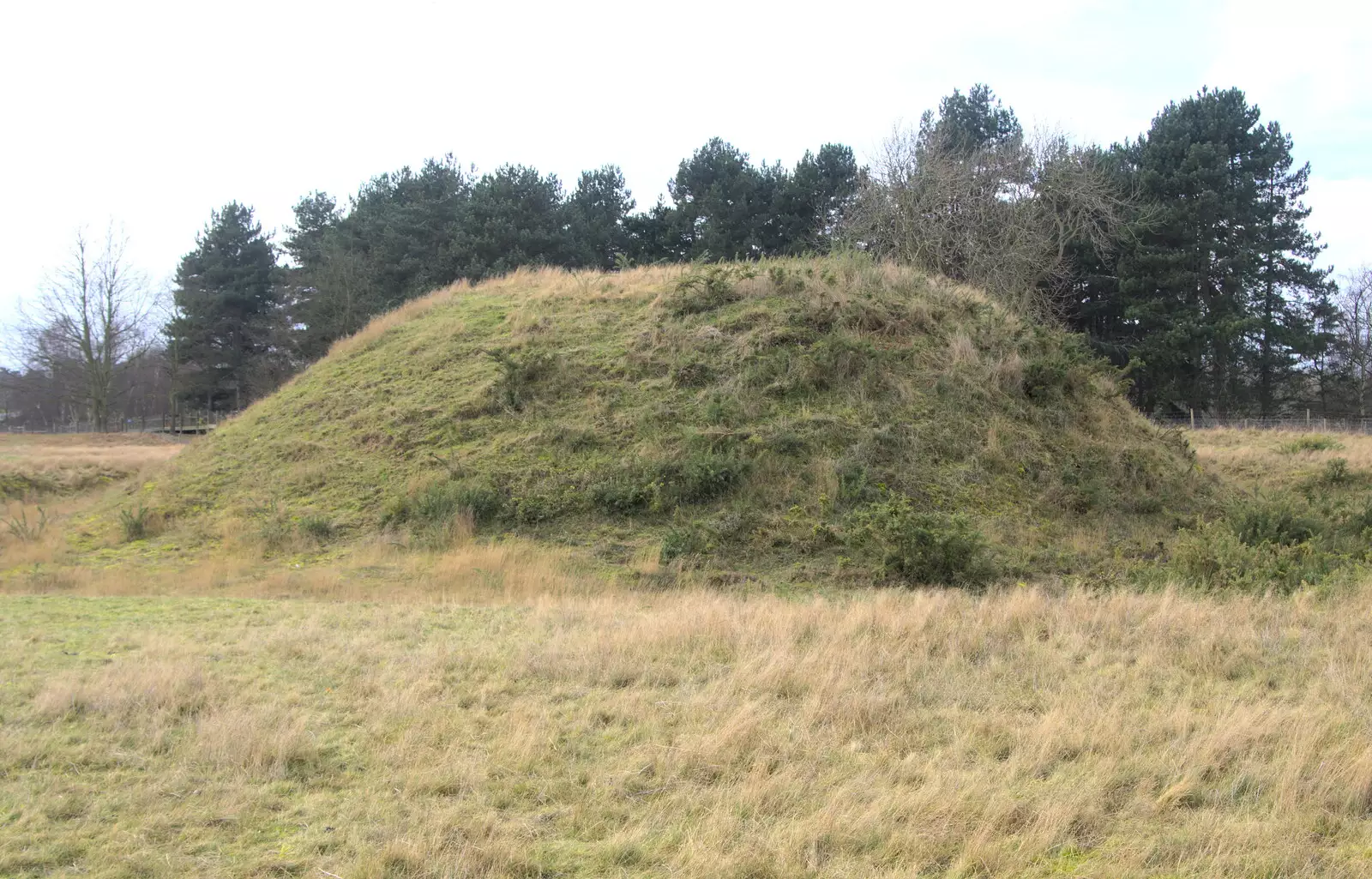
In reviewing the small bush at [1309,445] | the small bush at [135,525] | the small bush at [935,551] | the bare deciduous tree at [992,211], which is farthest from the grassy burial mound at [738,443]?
the bare deciduous tree at [992,211]

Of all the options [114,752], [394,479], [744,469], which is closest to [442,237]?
[394,479]

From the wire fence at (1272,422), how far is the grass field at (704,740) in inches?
1079

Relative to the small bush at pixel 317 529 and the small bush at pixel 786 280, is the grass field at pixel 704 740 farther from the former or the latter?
the small bush at pixel 786 280

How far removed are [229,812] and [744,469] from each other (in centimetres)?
953

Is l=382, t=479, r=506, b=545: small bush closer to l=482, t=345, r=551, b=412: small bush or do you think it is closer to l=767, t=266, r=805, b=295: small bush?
l=482, t=345, r=551, b=412: small bush

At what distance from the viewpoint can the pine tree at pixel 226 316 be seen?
47781 millimetres

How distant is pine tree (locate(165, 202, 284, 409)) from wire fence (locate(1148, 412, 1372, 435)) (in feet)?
140

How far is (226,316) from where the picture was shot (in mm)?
48594

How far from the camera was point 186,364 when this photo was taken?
163ft

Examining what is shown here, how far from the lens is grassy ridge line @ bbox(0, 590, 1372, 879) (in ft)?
11.9

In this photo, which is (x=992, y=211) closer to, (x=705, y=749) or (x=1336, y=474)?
(x=1336, y=474)

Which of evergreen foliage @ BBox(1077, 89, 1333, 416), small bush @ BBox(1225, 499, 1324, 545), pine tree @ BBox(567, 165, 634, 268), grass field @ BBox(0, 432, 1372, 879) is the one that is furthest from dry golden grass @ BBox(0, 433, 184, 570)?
evergreen foliage @ BBox(1077, 89, 1333, 416)

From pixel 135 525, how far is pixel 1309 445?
978 inches

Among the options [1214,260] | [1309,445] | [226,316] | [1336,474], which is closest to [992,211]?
[1214,260]
